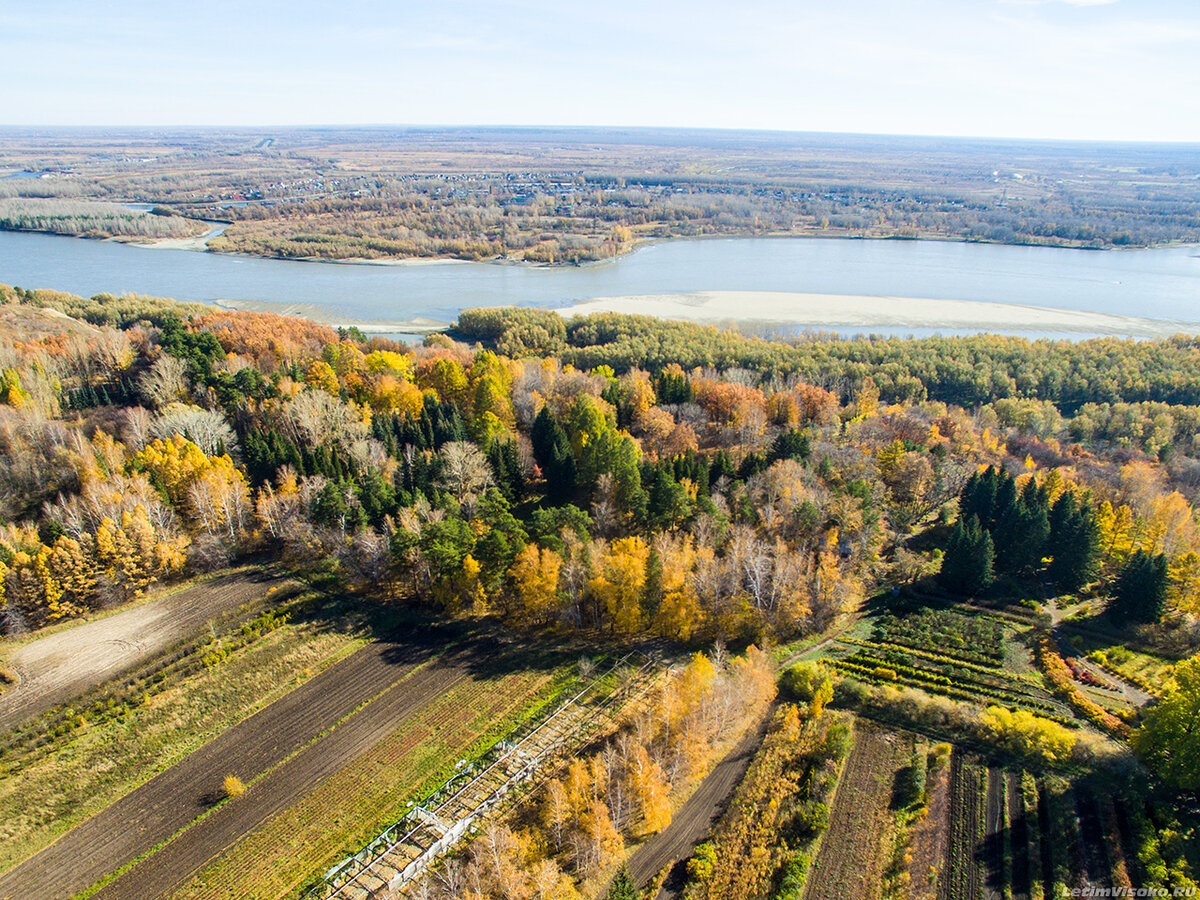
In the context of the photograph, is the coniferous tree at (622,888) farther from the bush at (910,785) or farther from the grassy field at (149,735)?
the grassy field at (149,735)

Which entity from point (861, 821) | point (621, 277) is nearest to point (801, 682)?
point (861, 821)

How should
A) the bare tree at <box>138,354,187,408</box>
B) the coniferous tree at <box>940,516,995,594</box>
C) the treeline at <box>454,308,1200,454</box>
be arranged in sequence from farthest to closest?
the treeline at <box>454,308,1200,454</box>
the bare tree at <box>138,354,187,408</box>
the coniferous tree at <box>940,516,995,594</box>

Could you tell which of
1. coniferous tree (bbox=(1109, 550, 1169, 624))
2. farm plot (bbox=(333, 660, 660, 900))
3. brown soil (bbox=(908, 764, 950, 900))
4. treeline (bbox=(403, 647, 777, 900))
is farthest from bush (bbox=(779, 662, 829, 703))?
coniferous tree (bbox=(1109, 550, 1169, 624))

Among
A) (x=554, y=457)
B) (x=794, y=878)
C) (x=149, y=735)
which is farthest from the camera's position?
(x=554, y=457)

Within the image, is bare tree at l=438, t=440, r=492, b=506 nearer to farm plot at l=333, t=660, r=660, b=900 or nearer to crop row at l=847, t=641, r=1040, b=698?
farm plot at l=333, t=660, r=660, b=900

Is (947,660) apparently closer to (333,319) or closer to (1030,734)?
(1030,734)

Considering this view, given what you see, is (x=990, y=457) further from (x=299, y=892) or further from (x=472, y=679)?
(x=299, y=892)

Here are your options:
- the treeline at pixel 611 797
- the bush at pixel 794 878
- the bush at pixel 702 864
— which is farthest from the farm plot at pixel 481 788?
the bush at pixel 794 878
